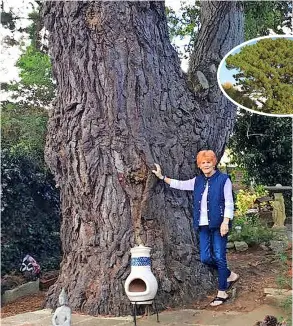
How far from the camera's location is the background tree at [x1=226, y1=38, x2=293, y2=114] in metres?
4.15

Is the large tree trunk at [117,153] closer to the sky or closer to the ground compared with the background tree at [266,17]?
closer to the ground

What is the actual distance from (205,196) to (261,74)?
1.16 metres

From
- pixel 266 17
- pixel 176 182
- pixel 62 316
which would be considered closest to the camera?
pixel 62 316

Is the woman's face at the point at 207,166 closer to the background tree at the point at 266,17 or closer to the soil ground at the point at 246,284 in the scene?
the soil ground at the point at 246,284

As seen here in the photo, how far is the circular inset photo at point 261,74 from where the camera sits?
4148 millimetres

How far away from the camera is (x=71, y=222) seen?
4137mm

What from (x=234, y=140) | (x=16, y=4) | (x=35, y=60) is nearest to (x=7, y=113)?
(x=35, y=60)

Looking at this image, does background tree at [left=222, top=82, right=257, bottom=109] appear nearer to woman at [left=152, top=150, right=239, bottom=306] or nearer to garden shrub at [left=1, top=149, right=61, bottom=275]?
woman at [left=152, top=150, right=239, bottom=306]

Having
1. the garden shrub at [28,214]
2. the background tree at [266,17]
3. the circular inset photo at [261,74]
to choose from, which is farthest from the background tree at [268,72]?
the garden shrub at [28,214]

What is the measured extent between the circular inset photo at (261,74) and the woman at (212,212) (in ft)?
2.17

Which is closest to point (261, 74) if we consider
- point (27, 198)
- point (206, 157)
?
point (206, 157)

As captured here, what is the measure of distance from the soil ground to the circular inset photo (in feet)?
4.34

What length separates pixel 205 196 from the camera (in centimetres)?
378

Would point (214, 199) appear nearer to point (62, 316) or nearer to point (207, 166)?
point (207, 166)
